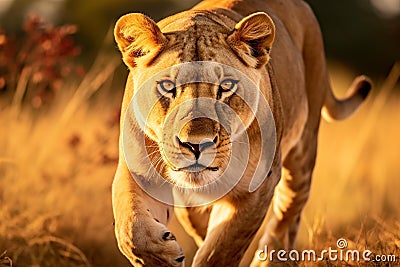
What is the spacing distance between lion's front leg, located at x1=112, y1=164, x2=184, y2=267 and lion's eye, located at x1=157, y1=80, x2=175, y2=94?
430 millimetres

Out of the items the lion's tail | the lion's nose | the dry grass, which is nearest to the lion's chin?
the lion's nose

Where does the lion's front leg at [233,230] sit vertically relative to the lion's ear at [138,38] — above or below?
below

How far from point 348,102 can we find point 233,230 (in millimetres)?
2205

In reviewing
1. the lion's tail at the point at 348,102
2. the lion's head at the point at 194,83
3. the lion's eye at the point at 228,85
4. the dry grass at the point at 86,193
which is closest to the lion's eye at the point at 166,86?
the lion's head at the point at 194,83

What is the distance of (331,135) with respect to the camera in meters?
10.3

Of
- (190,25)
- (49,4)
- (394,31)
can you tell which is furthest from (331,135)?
(394,31)

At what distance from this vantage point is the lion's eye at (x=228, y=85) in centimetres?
382

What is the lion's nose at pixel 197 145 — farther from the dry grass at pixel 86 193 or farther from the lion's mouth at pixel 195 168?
the dry grass at pixel 86 193

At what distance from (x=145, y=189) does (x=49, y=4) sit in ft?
43.4

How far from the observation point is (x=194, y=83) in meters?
3.75
